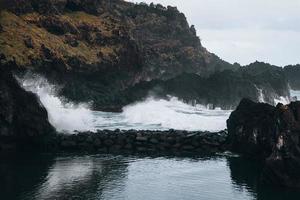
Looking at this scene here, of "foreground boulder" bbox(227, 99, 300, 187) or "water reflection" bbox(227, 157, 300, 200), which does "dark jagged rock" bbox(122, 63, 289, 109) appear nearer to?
"foreground boulder" bbox(227, 99, 300, 187)

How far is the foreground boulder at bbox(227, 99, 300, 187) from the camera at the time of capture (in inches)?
2608

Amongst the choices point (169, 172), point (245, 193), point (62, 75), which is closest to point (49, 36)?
point (62, 75)

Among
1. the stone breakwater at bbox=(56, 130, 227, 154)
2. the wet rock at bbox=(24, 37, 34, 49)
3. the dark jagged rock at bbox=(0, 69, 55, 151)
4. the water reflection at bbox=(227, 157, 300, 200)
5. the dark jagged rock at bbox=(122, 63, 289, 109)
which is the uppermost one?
the wet rock at bbox=(24, 37, 34, 49)

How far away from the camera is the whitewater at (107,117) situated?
102 m

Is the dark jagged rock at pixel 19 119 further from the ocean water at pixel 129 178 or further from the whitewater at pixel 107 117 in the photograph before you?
the whitewater at pixel 107 117

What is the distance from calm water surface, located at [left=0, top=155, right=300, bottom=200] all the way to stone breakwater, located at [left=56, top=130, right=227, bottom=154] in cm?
493

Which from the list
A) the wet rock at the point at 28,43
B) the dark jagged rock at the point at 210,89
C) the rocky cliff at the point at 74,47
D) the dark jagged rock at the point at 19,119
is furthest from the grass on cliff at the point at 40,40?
the dark jagged rock at the point at 19,119

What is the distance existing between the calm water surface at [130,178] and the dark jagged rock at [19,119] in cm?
639

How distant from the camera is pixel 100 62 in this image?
15650 centimetres

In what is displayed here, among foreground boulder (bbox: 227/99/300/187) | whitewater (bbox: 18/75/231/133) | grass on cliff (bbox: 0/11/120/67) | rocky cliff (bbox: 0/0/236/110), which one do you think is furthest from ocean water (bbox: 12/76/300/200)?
rocky cliff (bbox: 0/0/236/110)

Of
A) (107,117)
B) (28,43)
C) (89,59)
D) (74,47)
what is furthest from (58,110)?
(74,47)

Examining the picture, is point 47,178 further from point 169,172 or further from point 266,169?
point 266,169

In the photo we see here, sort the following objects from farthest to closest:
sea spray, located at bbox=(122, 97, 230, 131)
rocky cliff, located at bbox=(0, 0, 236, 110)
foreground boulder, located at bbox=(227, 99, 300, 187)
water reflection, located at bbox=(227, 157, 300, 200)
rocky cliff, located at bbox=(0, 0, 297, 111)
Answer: rocky cliff, located at bbox=(0, 0, 297, 111) → rocky cliff, located at bbox=(0, 0, 236, 110) → sea spray, located at bbox=(122, 97, 230, 131) → foreground boulder, located at bbox=(227, 99, 300, 187) → water reflection, located at bbox=(227, 157, 300, 200)

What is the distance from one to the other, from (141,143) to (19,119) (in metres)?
18.7
